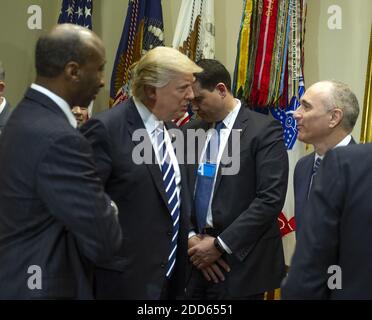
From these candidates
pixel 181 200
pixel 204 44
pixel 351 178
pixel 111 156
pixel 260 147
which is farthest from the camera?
pixel 204 44

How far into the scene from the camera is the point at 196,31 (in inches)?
181

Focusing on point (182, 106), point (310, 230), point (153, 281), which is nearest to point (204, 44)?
point (182, 106)

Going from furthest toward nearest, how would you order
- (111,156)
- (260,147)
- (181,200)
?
(260,147) → (181,200) → (111,156)

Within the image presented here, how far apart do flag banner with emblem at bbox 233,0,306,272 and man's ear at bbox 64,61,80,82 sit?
2.38 metres

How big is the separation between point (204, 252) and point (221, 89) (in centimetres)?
86

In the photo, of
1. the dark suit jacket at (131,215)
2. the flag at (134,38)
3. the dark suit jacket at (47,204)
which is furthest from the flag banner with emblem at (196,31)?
the dark suit jacket at (47,204)

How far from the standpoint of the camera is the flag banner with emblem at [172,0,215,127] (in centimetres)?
457

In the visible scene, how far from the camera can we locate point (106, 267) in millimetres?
2703

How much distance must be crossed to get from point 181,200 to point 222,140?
2.33 feet

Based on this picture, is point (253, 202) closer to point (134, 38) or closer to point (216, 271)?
point (216, 271)

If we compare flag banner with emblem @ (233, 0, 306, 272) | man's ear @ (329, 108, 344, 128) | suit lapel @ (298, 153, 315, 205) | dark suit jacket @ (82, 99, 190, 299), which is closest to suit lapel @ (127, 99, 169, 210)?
dark suit jacket @ (82, 99, 190, 299)

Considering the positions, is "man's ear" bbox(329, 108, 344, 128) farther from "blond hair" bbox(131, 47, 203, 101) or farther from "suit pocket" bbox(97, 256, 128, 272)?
"suit pocket" bbox(97, 256, 128, 272)

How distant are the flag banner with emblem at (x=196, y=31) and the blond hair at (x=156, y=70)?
1666 millimetres
